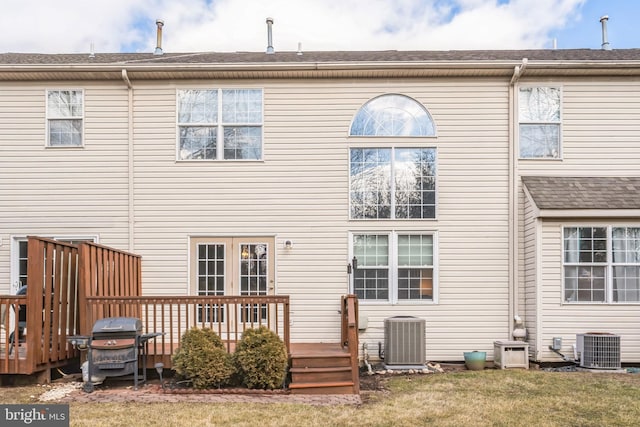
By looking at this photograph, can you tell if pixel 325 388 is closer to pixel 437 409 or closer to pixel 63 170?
Result: pixel 437 409

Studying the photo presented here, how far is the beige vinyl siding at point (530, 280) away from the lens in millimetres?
8992

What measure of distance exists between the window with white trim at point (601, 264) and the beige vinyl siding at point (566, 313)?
4.5 inches

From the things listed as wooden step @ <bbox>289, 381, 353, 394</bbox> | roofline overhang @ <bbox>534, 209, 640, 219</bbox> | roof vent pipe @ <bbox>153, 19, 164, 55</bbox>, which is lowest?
wooden step @ <bbox>289, 381, 353, 394</bbox>

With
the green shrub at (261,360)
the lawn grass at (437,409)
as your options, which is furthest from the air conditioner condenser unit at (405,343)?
the green shrub at (261,360)

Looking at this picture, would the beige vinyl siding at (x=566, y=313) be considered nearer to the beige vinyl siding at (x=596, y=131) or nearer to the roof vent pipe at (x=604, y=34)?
the beige vinyl siding at (x=596, y=131)

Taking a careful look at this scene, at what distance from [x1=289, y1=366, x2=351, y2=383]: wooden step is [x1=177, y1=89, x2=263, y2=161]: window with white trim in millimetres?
3932

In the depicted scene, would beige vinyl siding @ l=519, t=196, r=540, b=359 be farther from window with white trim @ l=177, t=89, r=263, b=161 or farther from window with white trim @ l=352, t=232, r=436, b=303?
window with white trim @ l=177, t=89, r=263, b=161

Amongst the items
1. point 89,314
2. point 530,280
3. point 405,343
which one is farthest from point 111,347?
point 530,280

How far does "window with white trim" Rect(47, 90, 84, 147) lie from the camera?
978 cm

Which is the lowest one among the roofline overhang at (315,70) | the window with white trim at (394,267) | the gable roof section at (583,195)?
the window with white trim at (394,267)

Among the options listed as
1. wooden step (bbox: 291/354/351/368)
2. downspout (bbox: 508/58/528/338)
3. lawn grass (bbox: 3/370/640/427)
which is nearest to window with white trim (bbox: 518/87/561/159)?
downspout (bbox: 508/58/528/338)

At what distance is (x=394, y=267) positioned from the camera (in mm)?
9547

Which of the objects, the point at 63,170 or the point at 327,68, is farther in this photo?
the point at 63,170

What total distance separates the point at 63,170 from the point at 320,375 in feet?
18.7
